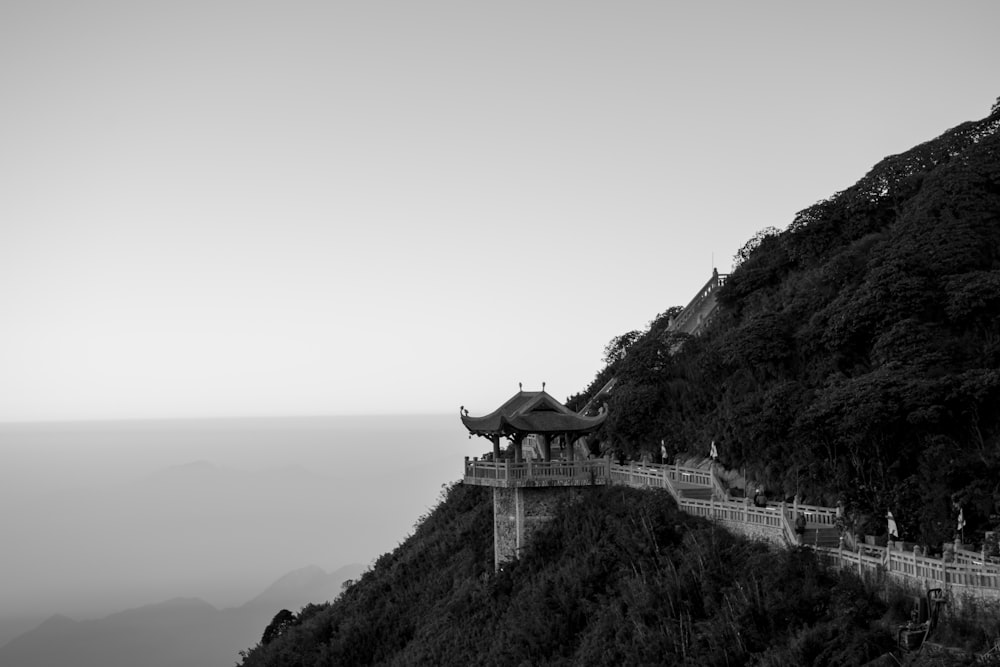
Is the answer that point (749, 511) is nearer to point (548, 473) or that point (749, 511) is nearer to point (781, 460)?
point (781, 460)

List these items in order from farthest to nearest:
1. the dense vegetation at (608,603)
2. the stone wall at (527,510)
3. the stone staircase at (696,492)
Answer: the stone wall at (527,510)
the stone staircase at (696,492)
the dense vegetation at (608,603)

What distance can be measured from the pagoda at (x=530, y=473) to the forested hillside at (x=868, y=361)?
5.39 meters

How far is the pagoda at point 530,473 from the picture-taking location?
3234 centimetres

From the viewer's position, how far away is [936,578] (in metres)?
19.8

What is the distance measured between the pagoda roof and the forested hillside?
5511mm

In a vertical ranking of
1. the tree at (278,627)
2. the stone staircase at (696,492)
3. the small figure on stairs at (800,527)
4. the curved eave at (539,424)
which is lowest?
the tree at (278,627)

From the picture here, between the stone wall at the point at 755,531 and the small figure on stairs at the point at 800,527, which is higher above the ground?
the small figure on stairs at the point at 800,527

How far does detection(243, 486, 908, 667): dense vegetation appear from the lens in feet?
71.6

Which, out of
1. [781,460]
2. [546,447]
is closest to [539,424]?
[546,447]

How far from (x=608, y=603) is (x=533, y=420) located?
23.7 feet

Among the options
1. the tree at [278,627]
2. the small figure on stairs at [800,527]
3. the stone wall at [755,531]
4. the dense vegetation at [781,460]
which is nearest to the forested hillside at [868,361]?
the dense vegetation at [781,460]

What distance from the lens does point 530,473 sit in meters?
32.3

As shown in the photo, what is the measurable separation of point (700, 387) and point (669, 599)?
15034 mm

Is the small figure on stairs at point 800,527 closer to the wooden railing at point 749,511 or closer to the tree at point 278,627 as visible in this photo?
the wooden railing at point 749,511
